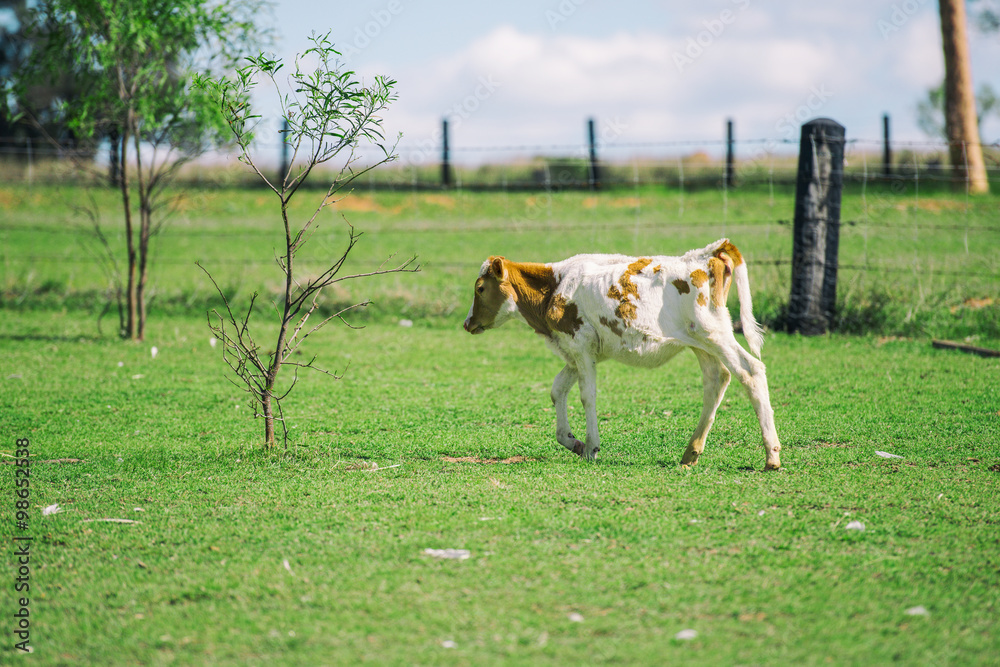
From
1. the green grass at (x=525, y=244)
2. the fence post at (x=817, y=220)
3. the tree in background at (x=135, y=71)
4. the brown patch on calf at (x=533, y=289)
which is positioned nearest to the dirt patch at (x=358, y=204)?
the green grass at (x=525, y=244)

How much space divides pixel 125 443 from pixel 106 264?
1162 cm

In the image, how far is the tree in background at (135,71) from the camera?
11.1 meters

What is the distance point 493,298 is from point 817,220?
6404 mm

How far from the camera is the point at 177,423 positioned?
7723mm

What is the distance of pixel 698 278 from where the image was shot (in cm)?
615

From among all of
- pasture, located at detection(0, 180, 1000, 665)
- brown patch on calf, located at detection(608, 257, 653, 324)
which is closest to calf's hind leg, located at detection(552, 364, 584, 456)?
pasture, located at detection(0, 180, 1000, 665)

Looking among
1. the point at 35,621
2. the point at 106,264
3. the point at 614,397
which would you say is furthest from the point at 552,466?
the point at 106,264

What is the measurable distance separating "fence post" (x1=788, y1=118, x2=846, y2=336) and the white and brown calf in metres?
5.54

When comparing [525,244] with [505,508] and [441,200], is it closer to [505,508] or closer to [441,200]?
[441,200]

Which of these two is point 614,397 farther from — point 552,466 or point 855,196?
point 855,196

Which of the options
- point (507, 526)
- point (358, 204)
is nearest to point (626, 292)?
point (507, 526)

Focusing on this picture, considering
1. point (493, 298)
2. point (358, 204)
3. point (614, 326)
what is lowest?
point (614, 326)

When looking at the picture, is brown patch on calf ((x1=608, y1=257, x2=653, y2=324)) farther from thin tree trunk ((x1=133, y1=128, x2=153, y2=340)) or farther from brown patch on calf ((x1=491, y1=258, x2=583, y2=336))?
thin tree trunk ((x1=133, y1=128, x2=153, y2=340))

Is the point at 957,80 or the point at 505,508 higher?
the point at 957,80
